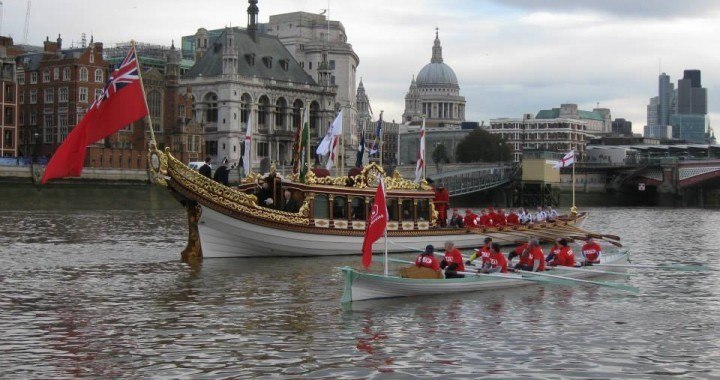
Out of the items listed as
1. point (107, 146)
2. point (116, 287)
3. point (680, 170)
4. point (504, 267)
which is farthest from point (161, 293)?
point (680, 170)

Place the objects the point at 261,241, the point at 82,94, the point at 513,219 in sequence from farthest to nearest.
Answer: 1. the point at 82,94
2. the point at 513,219
3. the point at 261,241

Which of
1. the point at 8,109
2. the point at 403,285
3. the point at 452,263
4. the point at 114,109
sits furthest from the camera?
the point at 8,109

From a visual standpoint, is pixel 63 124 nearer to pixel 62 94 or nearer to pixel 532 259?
pixel 62 94

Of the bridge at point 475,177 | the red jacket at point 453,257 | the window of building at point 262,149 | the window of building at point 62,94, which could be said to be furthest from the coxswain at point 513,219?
the window of building at point 262,149

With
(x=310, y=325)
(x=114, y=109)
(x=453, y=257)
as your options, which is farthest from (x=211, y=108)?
(x=310, y=325)

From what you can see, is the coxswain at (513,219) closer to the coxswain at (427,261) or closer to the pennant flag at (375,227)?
the coxswain at (427,261)

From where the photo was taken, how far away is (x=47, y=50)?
126m

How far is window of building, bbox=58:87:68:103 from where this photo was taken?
11862 cm

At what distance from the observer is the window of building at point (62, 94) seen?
118625 millimetres

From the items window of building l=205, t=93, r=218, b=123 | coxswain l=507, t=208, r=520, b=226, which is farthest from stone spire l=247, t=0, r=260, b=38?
coxswain l=507, t=208, r=520, b=226

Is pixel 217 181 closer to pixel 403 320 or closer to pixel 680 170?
pixel 403 320

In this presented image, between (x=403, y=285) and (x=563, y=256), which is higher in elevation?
(x=563, y=256)

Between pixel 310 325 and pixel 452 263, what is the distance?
7.01 m

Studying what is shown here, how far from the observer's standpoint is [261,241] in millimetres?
43188
